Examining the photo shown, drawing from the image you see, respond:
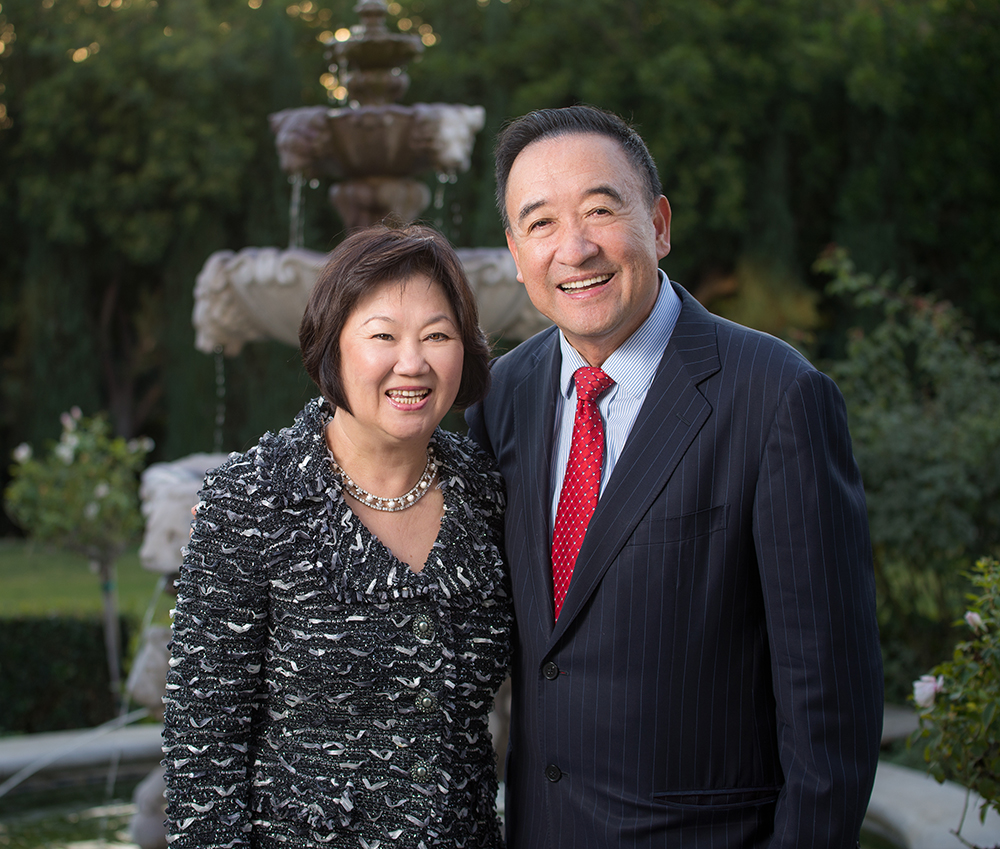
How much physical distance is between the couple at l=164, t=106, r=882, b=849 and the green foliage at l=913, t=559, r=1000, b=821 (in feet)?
3.46

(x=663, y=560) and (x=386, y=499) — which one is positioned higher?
(x=386, y=499)

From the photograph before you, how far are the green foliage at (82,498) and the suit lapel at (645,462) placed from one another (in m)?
6.19

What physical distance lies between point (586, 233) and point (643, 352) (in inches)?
9.8

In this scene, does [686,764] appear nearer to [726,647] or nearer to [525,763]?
[726,647]

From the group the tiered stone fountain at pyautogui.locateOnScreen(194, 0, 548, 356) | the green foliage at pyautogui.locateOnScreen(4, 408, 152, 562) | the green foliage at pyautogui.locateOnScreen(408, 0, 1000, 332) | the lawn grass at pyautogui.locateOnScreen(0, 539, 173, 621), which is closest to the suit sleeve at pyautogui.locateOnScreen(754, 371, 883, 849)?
the tiered stone fountain at pyautogui.locateOnScreen(194, 0, 548, 356)

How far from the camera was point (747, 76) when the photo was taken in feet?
51.2

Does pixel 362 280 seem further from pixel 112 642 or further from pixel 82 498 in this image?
pixel 82 498

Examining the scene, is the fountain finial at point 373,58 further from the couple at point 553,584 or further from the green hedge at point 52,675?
the green hedge at point 52,675

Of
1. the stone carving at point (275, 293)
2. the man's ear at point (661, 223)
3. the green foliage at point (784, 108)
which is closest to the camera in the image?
the man's ear at point (661, 223)

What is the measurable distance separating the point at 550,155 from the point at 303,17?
57.5 ft

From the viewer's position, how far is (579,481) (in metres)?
1.93

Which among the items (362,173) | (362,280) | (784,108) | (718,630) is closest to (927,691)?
(718,630)

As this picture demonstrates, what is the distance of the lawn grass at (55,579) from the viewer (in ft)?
36.9

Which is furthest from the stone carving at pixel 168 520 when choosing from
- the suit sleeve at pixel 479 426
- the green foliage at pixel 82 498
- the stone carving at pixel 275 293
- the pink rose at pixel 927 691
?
the green foliage at pixel 82 498
